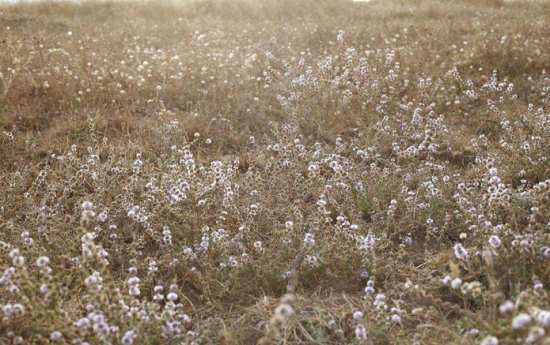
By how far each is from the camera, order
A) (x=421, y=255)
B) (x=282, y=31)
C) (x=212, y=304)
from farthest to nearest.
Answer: (x=282, y=31)
(x=421, y=255)
(x=212, y=304)

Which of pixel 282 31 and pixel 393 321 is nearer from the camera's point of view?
pixel 393 321

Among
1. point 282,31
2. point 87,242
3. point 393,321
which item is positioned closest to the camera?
point 87,242

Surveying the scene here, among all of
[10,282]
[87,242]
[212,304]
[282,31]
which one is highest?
[282,31]

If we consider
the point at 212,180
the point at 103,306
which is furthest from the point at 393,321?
the point at 212,180

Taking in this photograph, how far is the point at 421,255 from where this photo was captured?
3.63 m

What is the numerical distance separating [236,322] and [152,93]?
453cm

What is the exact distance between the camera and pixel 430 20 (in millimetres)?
10680

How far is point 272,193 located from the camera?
170 inches

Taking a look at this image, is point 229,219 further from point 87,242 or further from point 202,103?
point 202,103

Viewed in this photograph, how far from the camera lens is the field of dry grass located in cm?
267

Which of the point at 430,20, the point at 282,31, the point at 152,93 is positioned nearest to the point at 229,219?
the point at 152,93

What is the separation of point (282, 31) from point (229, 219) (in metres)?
6.69

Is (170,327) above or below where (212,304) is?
above

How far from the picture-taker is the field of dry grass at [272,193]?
2.67 meters
